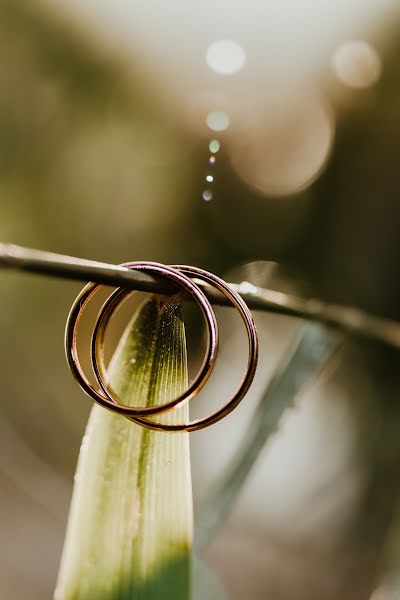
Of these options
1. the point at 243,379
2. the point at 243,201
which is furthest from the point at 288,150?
the point at 243,379

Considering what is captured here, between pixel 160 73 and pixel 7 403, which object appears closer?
pixel 160 73

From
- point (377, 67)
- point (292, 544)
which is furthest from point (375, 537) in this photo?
point (377, 67)

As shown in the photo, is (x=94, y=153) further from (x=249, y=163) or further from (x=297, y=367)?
(x=297, y=367)

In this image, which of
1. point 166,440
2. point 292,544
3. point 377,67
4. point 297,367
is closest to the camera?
point 166,440

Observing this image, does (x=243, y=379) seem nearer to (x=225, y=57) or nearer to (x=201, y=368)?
(x=201, y=368)

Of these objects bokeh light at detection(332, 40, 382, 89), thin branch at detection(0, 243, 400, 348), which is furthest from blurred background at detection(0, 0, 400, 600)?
thin branch at detection(0, 243, 400, 348)

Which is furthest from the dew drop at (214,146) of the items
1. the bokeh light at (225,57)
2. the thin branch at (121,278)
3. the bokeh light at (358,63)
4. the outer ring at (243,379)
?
the outer ring at (243,379)

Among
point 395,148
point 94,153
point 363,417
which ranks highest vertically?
point 395,148

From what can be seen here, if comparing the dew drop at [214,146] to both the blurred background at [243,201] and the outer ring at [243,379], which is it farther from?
the outer ring at [243,379]
